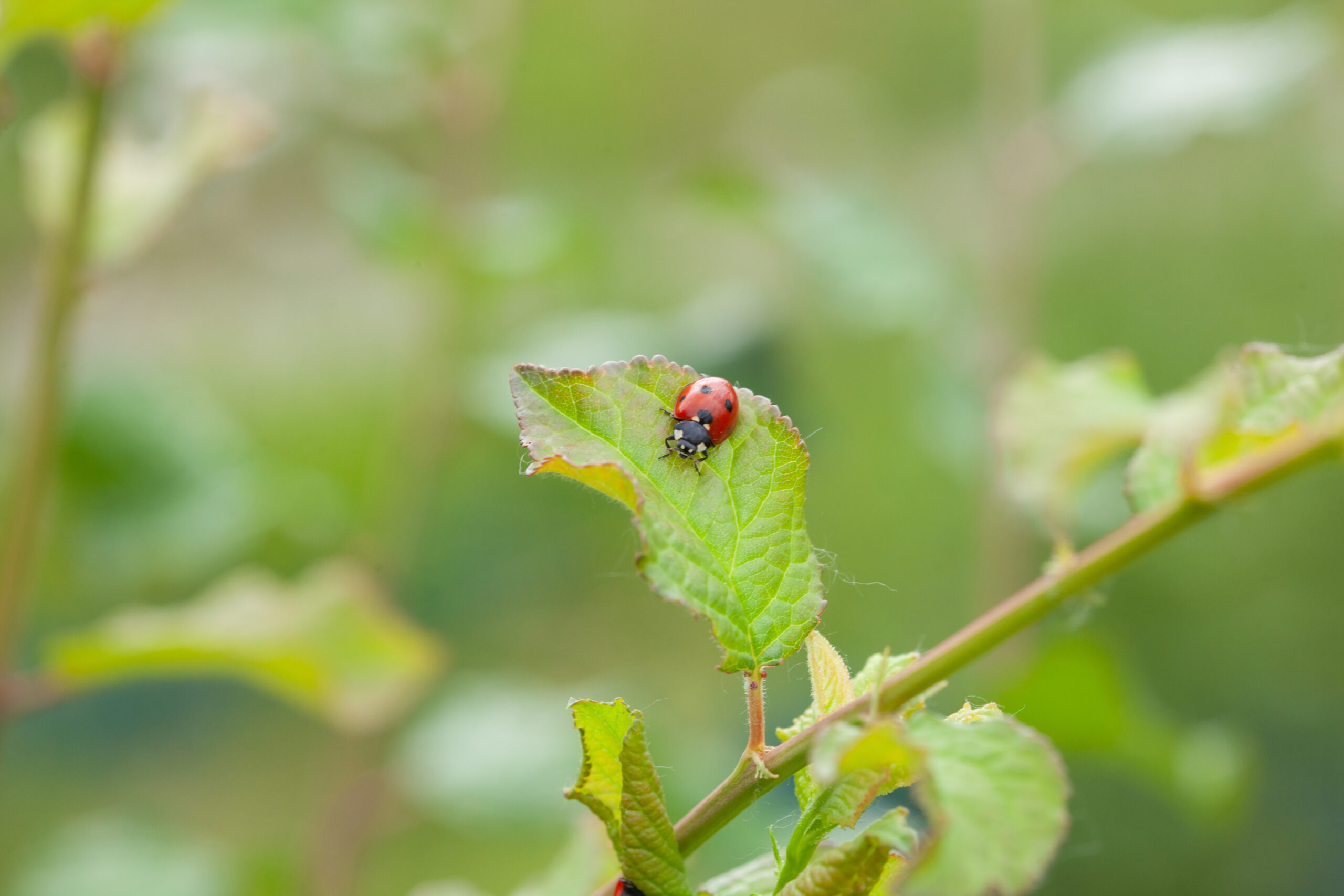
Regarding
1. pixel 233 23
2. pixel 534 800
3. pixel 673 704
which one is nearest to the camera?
pixel 233 23

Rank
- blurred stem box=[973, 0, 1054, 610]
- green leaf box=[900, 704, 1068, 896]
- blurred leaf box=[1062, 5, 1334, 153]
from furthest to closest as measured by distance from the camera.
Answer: blurred stem box=[973, 0, 1054, 610]
blurred leaf box=[1062, 5, 1334, 153]
green leaf box=[900, 704, 1068, 896]

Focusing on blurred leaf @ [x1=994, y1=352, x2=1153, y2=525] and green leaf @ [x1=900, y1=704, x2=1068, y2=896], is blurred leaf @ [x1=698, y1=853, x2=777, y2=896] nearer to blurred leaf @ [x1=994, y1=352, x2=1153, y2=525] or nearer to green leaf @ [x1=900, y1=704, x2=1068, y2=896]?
green leaf @ [x1=900, y1=704, x2=1068, y2=896]

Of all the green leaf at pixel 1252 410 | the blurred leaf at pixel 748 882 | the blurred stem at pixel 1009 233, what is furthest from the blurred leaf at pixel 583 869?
the blurred stem at pixel 1009 233

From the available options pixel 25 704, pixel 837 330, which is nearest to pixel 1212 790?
pixel 25 704

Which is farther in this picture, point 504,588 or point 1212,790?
point 504,588

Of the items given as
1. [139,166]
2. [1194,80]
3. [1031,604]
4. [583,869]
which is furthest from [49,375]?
[1194,80]

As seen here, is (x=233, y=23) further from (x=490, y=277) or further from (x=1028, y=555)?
(x=1028, y=555)

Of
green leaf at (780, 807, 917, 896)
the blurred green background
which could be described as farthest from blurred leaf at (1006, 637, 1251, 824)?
green leaf at (780, 807, 917, 896)
